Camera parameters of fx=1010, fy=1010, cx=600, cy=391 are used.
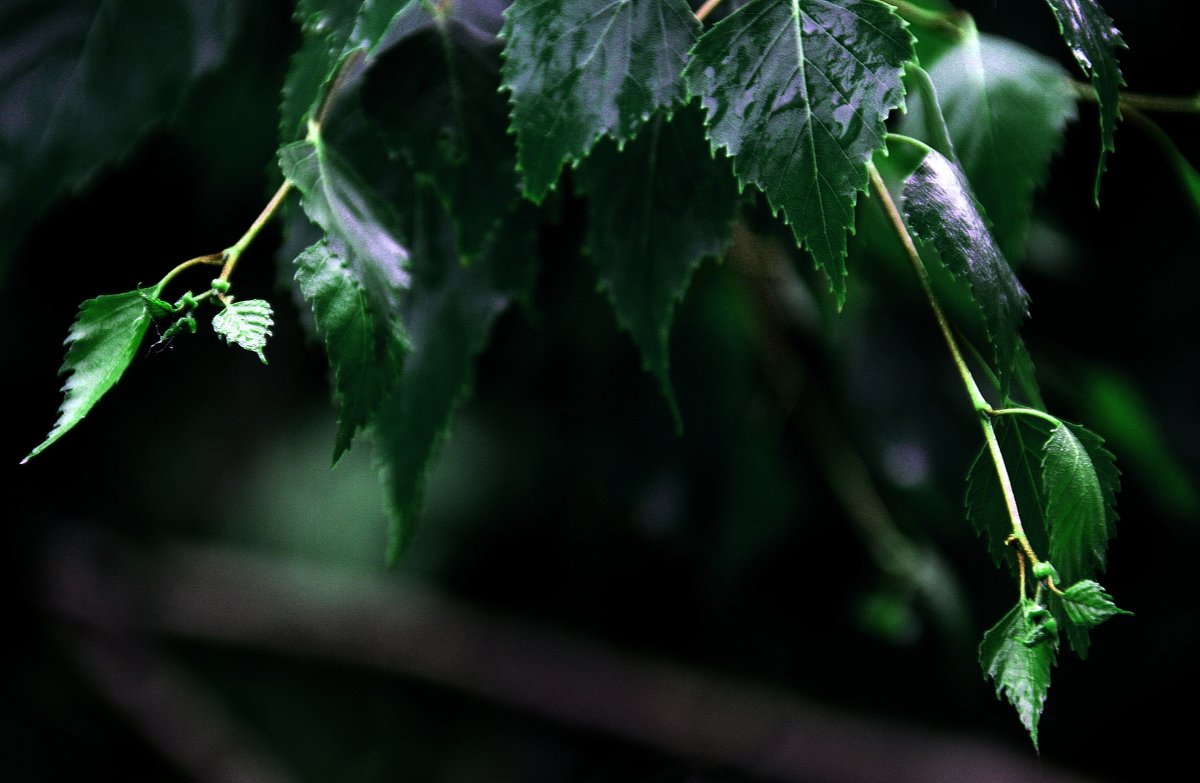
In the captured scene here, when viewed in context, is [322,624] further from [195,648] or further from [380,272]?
[380,272]

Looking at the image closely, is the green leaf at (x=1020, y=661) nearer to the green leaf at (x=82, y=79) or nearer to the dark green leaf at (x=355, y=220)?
the dark green leaf at (x=355, y=220)

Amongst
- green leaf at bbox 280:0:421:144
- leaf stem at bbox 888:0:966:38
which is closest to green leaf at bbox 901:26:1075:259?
leaf stem at bbox 888:0:966:38

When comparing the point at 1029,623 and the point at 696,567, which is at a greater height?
the point at 1029,623

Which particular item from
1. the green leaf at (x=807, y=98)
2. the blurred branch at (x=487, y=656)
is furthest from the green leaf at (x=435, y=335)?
the blurred branch at (x=487, y=656)

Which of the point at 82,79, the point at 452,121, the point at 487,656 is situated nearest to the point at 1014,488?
the point at 452,121

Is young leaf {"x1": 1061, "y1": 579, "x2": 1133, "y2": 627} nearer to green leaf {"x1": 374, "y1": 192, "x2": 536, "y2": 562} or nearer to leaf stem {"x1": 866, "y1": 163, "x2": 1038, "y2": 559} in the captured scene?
leaf stem {"x1": 866, "y1": 163, "x2": 1038, "y2": 559}

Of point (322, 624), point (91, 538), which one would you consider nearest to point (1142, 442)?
point (322, 624)

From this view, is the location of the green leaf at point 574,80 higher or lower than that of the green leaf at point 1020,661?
higher
